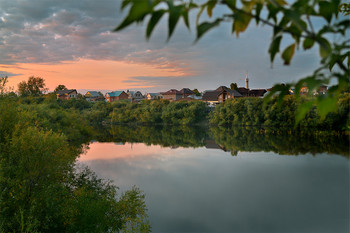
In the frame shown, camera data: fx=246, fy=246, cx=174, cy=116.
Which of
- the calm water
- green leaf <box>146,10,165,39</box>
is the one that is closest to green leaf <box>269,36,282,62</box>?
green leaf <box>146,10,165,39</box>

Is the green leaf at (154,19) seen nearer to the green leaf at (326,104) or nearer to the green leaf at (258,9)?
the green leaf at (258,9)

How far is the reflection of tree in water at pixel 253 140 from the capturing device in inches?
1258

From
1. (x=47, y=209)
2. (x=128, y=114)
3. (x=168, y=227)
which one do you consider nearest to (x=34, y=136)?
(x=47, y=209)

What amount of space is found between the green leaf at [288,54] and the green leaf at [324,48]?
108 mm

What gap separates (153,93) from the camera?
10656cm

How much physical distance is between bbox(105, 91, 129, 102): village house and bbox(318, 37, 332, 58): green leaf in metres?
97.9

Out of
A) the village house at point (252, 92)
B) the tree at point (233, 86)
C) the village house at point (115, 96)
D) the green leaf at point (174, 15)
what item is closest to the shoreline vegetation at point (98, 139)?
the green leaf at point (174, 15)

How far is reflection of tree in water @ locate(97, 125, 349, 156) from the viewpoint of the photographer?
3195cm

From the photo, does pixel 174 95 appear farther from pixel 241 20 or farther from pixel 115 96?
pixel 241 20

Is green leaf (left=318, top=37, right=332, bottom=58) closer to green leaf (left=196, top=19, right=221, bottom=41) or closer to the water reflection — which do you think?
green leaf (left=196, top=19, right=221, bottom=41)

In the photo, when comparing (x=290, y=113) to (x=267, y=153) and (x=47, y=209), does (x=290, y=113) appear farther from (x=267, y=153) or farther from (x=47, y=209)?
(x=47, y=209)

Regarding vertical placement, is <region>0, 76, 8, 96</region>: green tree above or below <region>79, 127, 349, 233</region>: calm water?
above

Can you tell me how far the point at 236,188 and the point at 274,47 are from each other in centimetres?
2151

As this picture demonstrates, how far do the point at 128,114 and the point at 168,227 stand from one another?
53.6 m
